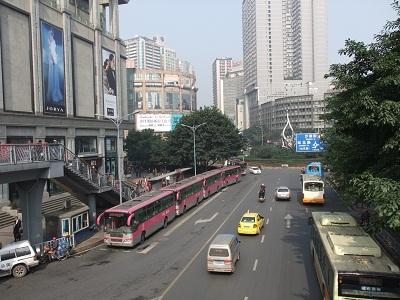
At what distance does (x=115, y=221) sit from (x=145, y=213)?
2806mm

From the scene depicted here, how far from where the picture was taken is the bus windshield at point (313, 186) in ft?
146

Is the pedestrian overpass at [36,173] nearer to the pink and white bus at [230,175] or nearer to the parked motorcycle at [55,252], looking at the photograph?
the parked motorcycle at [55,252]

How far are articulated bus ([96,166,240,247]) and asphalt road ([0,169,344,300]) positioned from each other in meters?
0.74

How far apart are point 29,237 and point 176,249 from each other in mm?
9061

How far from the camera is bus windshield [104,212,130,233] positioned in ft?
94.5

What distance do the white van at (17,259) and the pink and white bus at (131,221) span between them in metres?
5.49

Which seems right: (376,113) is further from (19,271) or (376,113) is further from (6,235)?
(6,235)

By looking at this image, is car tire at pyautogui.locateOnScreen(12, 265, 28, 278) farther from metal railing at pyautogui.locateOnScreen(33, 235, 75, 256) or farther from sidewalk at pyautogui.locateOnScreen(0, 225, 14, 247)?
sidewalk at pyautogui.locateOnScreen(0, 225, 14, 247)

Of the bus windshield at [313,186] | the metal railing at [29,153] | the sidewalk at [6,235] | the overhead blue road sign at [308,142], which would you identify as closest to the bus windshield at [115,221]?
the metal railing at [29,153]

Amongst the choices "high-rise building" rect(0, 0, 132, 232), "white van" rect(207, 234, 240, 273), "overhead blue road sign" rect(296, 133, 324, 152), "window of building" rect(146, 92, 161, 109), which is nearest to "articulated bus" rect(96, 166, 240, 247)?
"high-rise building" rect(0, 0, 132, 232)

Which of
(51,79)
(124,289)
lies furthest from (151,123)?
(124,289)

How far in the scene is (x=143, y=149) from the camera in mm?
89188

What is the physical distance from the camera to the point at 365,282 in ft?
45.9

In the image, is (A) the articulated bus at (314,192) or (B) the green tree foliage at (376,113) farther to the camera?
(A) the articulated bus at (314,192)
